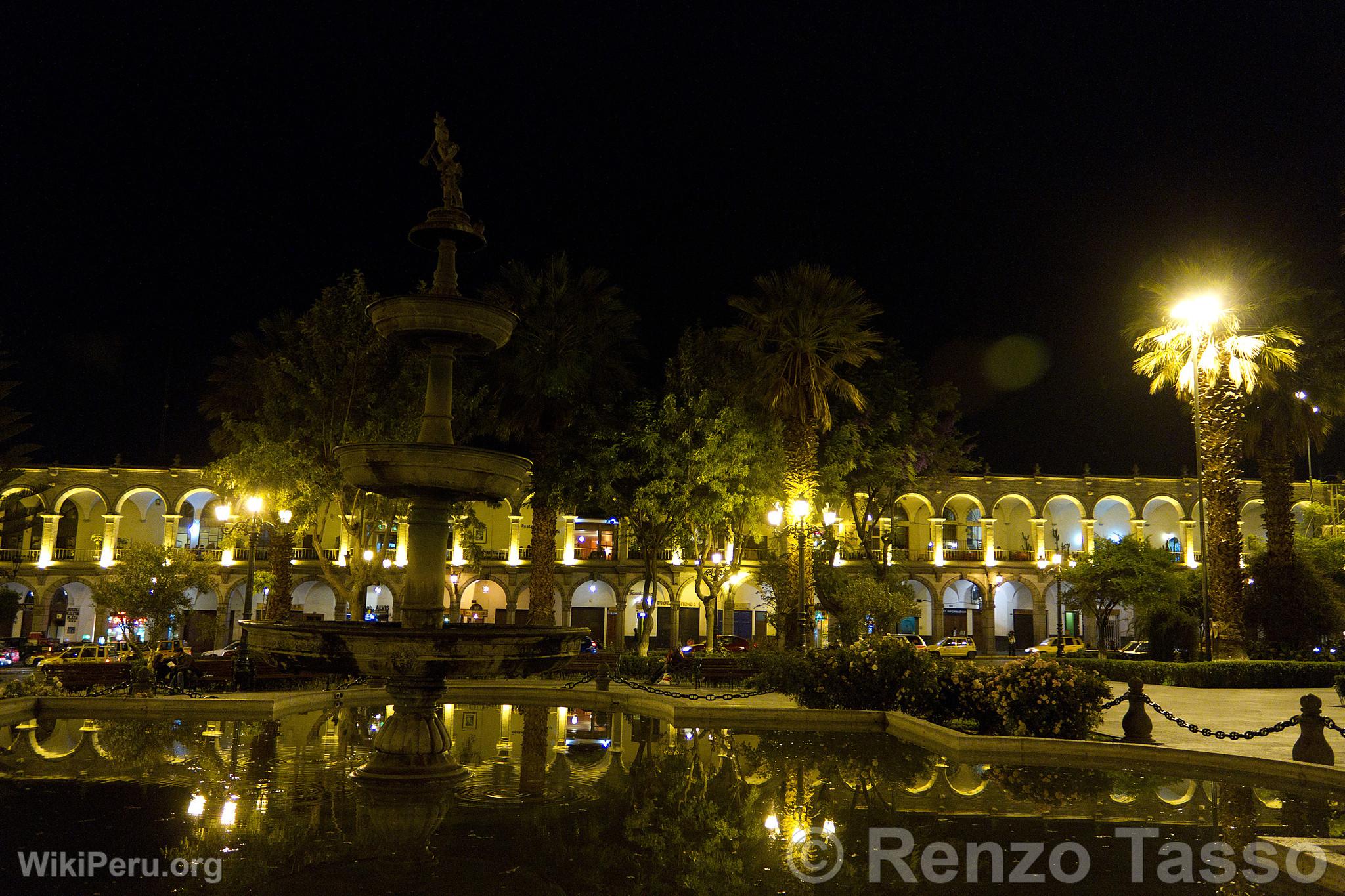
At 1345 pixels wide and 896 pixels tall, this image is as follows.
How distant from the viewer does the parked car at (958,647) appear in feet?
139

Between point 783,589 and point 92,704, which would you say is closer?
point 92,704

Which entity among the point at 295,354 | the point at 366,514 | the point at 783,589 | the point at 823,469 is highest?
the point at 295,354

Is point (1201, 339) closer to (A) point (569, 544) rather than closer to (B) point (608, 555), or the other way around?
(B) point (608, 555)

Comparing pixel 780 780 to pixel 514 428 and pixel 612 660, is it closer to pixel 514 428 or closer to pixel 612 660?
pixel 612 660

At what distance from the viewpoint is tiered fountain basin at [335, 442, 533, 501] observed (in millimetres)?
10492

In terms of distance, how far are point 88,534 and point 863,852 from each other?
159 ft

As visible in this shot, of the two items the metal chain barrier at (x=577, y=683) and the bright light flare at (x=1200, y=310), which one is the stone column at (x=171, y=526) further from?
the bright light flare at (x=1200, y=310)

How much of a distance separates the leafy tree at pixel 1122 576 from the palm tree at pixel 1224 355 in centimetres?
713

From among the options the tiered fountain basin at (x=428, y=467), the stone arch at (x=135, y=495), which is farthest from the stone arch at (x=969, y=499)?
the tiered fountain basin at (x=428, y=467)

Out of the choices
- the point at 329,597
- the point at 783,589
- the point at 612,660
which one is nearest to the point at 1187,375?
the point at 783,589

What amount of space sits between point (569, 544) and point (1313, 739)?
36.6 metres

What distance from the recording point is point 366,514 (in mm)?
26094

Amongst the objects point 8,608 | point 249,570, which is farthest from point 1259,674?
point 8,608

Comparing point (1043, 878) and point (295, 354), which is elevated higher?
point (295, 354)
